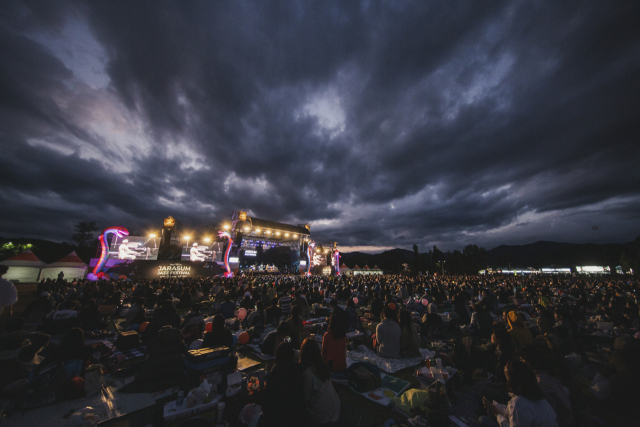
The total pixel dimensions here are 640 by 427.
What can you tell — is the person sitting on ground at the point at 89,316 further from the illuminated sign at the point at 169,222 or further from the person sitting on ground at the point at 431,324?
the illuminated sign at the point at 169,222

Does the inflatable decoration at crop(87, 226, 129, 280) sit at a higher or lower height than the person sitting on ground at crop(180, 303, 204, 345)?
higher

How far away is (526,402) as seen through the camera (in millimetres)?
2350

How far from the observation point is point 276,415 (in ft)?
8.50

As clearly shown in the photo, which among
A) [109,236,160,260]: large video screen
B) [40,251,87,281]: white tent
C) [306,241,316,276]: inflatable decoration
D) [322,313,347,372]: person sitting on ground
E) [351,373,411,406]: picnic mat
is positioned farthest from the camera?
[306,241,316,276]: inflatable decoration

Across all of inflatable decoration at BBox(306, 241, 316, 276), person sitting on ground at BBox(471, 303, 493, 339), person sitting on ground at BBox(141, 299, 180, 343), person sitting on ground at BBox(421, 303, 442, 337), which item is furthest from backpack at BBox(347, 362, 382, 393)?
inflatable decoration at BBox(306, 241, 316, 276)

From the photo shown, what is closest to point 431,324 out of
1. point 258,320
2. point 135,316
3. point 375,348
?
point 375,348

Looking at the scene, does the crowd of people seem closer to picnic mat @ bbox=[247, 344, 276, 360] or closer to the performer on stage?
picnic mat @ bbox=[247, 344, 276, 360]

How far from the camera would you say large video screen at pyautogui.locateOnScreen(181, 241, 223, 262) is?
29.6 meters

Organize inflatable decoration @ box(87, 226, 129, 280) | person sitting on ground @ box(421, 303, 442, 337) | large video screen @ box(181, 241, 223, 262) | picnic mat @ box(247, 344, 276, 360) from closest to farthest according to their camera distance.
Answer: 1. picnic mat @ box(247, 344, 276, 360)
2. person sitting on ground @ box(421, 303, 442, 337)
3. inflatable decoration @ box(87, 226, 129, 280)
4. large video screen @ box(181, 241, 223, 262)

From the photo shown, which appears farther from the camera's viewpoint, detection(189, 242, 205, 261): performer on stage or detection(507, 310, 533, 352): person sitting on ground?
detection(189, 242, 205, 261): performer on stage

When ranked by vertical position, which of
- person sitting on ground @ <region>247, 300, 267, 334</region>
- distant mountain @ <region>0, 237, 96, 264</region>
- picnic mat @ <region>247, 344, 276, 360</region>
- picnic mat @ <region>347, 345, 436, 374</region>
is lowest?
picnic mat @ <region>347, 345, 436, 374</region>

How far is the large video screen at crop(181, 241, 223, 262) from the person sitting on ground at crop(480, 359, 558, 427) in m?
32.8

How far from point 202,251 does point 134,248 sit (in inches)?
279

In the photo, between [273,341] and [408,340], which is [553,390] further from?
[273,341]
